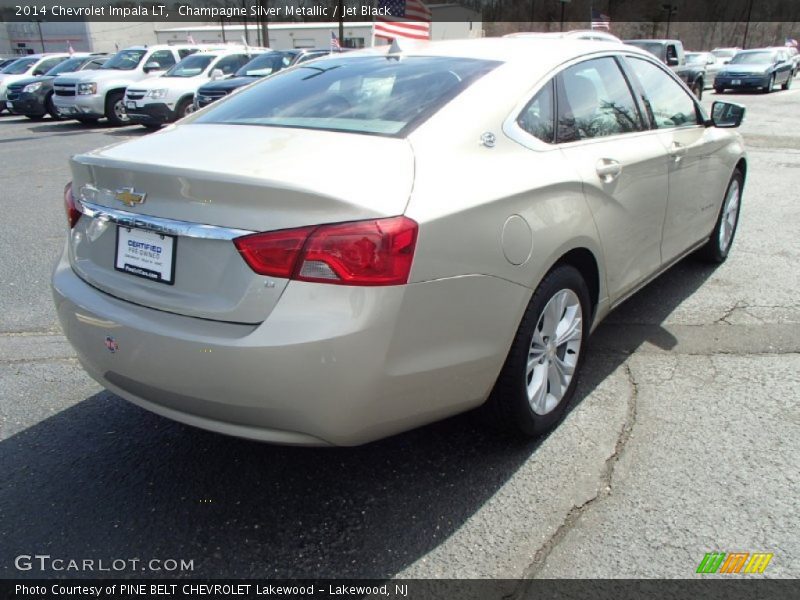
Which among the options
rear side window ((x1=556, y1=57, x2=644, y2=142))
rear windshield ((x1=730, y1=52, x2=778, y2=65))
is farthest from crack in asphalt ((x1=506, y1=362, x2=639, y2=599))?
rear windshield ((x1=730, y1=52, x2=778, y2=65))

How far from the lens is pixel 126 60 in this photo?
1728 centimetres

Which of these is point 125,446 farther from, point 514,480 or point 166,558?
point 514,480

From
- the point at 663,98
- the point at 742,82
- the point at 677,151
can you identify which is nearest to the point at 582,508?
the point at 677,151

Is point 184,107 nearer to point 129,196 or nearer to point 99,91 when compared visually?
point 99,91

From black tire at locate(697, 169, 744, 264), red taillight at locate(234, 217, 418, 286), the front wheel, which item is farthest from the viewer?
the front wheel

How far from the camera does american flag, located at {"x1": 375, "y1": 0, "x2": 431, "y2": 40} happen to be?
11.0 meters

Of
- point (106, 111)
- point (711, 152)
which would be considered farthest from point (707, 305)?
point (106, 111)

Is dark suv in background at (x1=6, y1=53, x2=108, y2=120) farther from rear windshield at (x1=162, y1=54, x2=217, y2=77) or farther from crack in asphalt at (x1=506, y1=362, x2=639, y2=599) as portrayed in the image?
crack in asphalt at (x1=506, y1=362, x2=639, y2=599)

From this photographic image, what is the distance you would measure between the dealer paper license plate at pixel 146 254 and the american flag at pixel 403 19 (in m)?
9.24

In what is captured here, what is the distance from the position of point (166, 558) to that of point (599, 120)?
2708mm

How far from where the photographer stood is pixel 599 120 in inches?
127

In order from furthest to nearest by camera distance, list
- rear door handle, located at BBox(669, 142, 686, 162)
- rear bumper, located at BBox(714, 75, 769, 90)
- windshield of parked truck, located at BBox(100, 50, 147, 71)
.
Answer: rear bumper, located at BBox(714, 75, 769, 90), windshield of parked truck, located at BBox(100, 50, 147, 71), rear door handle, located at BBox(669, 142, 686, 162)

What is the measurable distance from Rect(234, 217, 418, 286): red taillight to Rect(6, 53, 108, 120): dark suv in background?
18532 mm

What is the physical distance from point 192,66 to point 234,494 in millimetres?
15139
